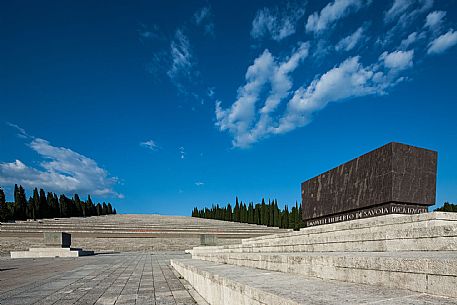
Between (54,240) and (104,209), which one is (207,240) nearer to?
(54,240)

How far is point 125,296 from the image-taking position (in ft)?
19.9

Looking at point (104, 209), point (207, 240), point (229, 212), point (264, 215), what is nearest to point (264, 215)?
point (264, 215)

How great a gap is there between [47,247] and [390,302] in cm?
2792

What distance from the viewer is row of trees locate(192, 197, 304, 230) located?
54.9 meters

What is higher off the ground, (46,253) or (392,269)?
(392,269)

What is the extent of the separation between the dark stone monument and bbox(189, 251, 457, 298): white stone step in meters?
7.86

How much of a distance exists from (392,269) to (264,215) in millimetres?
62033

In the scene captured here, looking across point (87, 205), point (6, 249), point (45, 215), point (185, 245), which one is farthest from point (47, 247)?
point (87, 205)

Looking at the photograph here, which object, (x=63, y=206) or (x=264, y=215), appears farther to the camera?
(x=63, y=206)

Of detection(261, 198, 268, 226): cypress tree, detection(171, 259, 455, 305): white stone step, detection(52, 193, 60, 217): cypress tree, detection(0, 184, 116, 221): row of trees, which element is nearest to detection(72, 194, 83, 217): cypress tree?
detection(0, 184, 116, 221): row of trees

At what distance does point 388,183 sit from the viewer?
972 cm

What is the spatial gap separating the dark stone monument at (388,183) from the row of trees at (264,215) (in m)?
38.2

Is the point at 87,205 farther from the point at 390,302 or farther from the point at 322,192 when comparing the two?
the point at 390,302

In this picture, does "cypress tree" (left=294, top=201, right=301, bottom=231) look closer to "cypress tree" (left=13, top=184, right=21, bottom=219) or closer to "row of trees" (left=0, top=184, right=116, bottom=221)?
"row of trees" (left=0, top=184, right=116, bottom=221)
